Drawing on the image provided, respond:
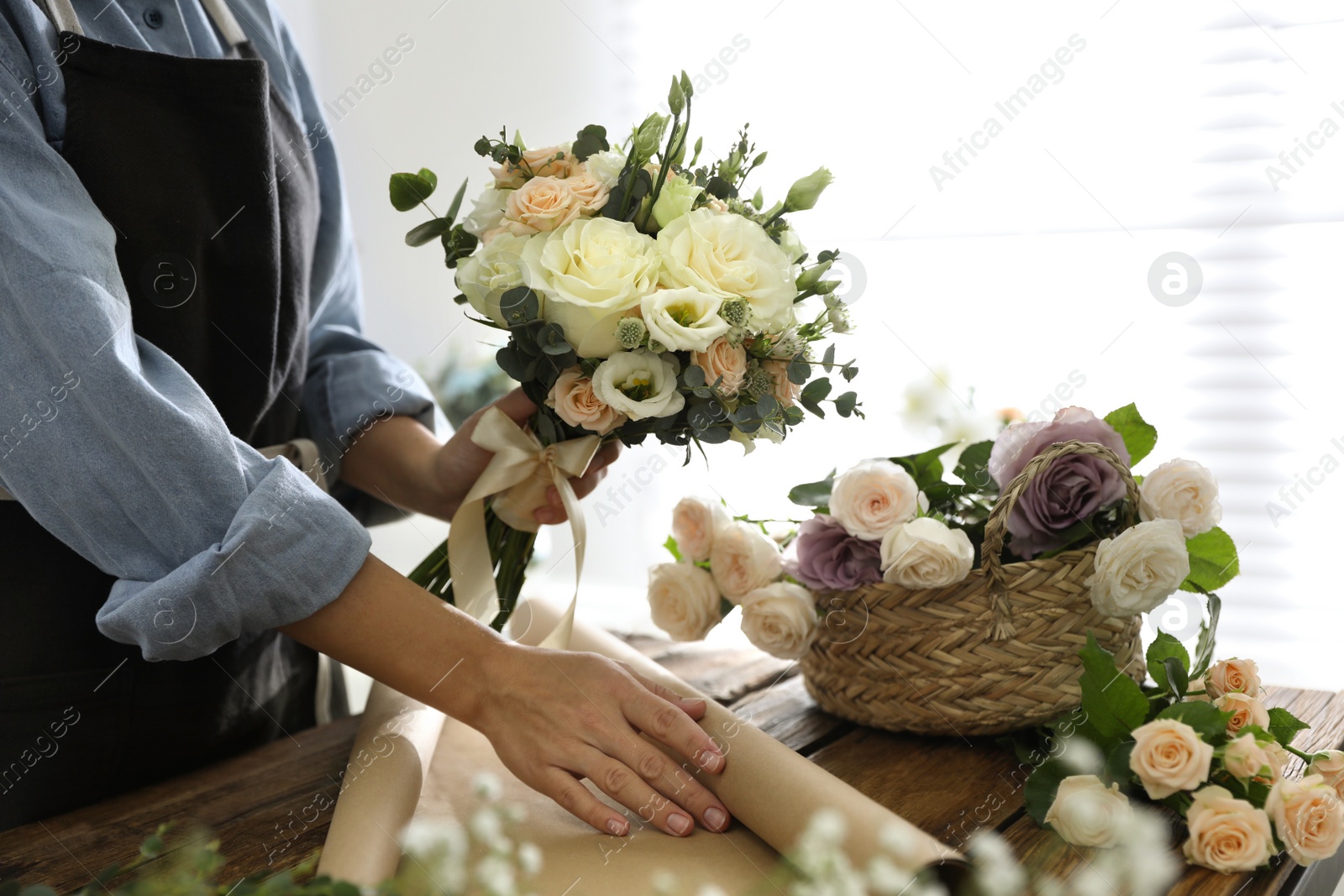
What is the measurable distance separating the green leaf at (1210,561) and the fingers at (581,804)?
46 centimetres

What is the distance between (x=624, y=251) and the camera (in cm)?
67

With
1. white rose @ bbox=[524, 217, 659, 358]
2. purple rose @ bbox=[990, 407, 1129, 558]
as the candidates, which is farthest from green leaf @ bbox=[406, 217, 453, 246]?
purple rose @ bbox=[990, 407, 1129, 558]

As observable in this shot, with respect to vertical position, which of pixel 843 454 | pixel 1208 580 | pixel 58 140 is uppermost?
pixel 1208 580

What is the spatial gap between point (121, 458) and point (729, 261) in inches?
16.3

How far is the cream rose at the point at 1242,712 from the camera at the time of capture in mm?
632

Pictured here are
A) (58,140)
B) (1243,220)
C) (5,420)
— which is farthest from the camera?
(1243,220)

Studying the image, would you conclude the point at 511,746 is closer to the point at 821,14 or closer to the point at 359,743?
the point at 359,743

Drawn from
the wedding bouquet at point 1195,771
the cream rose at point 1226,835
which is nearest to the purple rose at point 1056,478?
the wedding bouquet at point 1195,771

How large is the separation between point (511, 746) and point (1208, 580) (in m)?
0.55

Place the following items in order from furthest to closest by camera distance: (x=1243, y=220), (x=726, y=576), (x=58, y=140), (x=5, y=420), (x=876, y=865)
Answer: (x=1243, y=220)
(x=726, y=576)
(x=58, y=140)
(x=5, y=420)
(x=876, y=865)

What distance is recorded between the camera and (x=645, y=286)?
667 mm

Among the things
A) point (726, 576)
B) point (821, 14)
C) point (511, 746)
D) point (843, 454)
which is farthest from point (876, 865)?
point (821, 14)

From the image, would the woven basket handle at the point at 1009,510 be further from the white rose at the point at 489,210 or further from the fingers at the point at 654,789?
the white rose at the point at 489,210

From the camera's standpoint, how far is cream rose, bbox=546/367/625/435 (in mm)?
713
